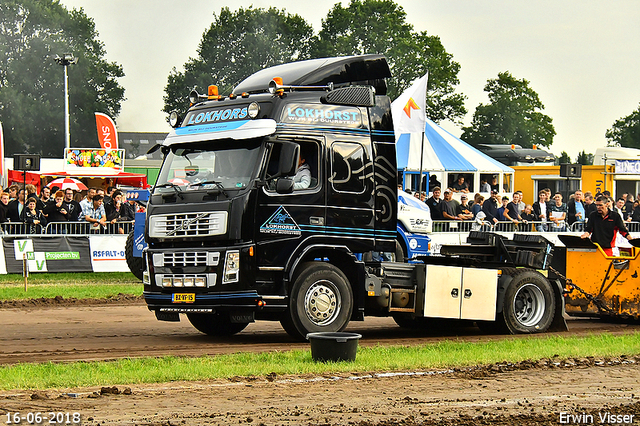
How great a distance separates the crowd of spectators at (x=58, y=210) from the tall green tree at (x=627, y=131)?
9366 centimetres

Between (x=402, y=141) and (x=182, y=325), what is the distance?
20188 mm

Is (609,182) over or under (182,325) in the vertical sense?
over

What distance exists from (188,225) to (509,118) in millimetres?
83102

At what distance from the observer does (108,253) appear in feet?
74.1

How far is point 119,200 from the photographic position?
902 inches

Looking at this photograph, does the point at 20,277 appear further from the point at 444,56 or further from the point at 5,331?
the point at 444,56

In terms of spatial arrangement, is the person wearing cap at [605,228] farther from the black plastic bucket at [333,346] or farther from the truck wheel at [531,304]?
the black plastic bucket at [333,346]

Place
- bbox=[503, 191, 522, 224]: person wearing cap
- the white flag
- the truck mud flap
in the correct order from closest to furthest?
the truck mud flap → bbox=[503, 191, 522, 224]: person wearing cap → the white flag

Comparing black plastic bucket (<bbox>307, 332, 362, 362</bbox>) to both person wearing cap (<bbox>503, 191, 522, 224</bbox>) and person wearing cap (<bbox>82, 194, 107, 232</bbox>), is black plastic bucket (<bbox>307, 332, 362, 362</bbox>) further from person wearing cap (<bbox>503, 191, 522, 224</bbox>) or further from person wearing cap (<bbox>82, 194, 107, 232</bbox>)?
person wearing cap (<bbox>503, 191, 522, 224</bbox>)

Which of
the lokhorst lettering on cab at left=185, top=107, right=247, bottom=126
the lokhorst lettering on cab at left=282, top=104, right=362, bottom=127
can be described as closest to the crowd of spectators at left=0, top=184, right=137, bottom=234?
the lokhorst lettering on cab at left=185, top=107, right=247, bottom=126

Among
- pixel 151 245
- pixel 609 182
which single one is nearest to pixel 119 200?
pixel 151 245

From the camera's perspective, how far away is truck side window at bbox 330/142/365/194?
1228 centimetres

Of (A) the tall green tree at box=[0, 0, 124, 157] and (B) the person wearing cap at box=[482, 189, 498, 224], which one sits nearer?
(B) the person wearing cap at box=[482, 189, 498, 224]

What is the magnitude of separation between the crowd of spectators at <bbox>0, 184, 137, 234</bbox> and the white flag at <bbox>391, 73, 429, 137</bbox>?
25.4 ft
